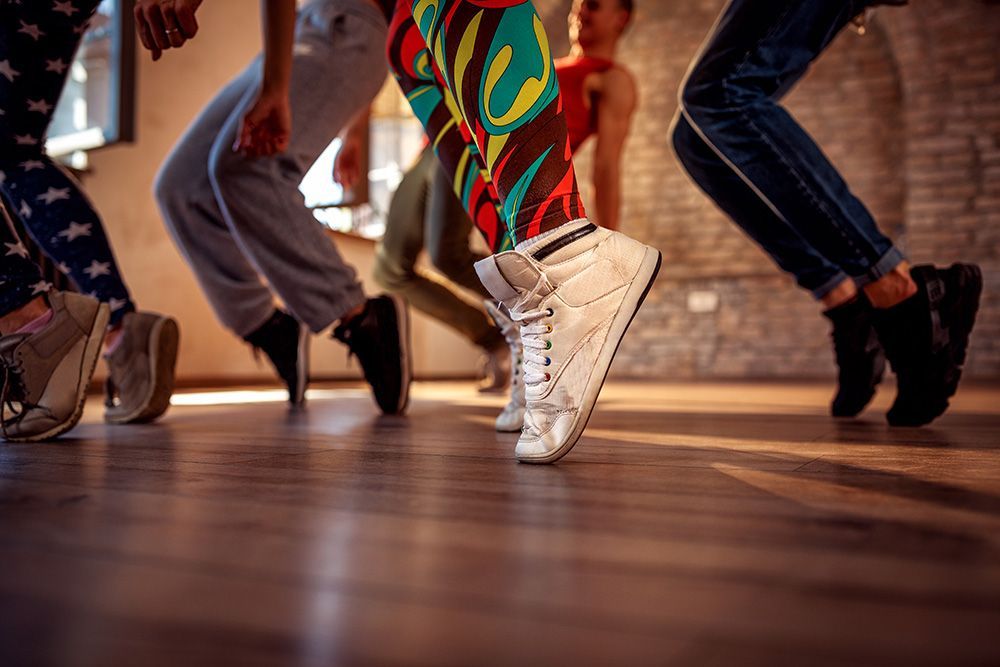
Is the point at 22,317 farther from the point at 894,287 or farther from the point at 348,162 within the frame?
the point at 894,287

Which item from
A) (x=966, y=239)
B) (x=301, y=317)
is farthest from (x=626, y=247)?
(x=966, y=239)

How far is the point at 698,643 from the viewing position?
28cm

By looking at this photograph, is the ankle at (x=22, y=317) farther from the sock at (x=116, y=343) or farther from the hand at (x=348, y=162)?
the hand at (x=348, y=162)

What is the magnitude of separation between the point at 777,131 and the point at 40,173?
3.83 feet

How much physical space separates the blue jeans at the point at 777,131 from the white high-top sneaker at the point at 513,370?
0.46 meters

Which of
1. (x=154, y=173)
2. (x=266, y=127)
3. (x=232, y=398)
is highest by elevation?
(x=154, y=173)

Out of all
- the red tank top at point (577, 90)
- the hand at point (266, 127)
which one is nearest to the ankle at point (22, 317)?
the hand at point (266, 127)

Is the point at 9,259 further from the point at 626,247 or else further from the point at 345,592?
the point at 345,592

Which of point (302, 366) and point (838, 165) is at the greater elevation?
point (838, 165)

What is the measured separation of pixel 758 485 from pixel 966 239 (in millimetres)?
5478

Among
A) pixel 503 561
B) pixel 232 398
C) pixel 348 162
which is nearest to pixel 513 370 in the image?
pixel 503 561

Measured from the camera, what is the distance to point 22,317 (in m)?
1.08

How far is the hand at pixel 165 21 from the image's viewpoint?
1.06 meters

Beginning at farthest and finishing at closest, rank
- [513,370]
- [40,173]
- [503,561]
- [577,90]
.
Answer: [577,90]
[40,173]
[513,370]
[503,561]
